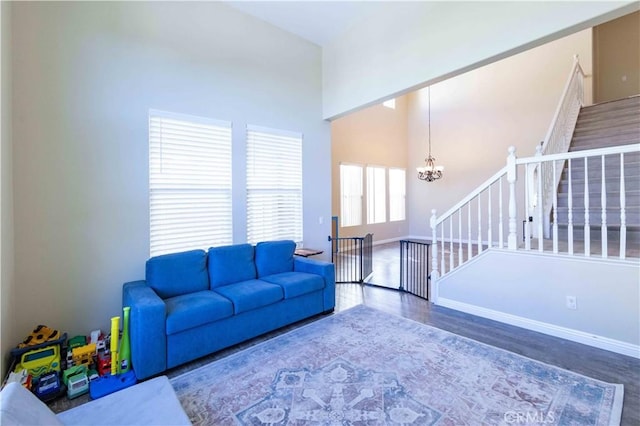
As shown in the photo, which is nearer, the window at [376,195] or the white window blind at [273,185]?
the white window blind at [273,185]

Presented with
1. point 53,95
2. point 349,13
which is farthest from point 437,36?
point 53,95

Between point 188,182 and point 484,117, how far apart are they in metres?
8.45

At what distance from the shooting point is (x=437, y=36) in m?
3.55

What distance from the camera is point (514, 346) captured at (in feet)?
9.34

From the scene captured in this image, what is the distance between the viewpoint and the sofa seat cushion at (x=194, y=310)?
2.54m

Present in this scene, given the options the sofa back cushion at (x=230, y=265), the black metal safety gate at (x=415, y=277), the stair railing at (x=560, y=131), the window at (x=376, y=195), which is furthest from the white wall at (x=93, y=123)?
the window at (x=376, y=195)

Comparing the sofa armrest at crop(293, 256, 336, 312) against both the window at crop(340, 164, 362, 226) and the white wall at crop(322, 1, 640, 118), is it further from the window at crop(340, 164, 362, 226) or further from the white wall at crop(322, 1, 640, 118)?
the window at crop(340, 164, 362, 226)

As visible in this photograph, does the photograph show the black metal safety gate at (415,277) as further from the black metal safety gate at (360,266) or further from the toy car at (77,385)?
the toy car at (77,385)

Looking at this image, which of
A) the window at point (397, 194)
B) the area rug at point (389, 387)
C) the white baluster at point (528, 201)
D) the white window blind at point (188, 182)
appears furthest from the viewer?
the window at point (397, 194)

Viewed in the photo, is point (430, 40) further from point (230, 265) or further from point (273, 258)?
point (230, 265)

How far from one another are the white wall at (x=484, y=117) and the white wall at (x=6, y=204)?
9.56 meters

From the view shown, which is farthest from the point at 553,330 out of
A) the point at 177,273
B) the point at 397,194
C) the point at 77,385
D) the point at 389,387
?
the point at 397,194

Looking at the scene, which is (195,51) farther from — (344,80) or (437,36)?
(437,36)

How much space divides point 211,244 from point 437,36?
392 centimetres
